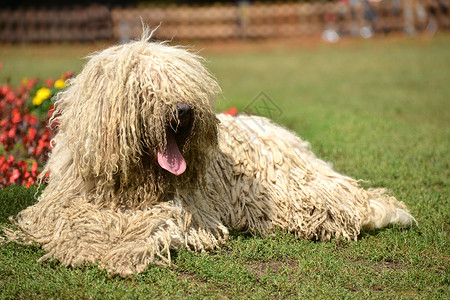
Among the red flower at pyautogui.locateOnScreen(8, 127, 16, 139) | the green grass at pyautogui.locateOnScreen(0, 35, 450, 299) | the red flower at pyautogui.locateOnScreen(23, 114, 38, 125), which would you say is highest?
the red flower at pyautogui.locateOnScreen(23, 114, 38, 125)

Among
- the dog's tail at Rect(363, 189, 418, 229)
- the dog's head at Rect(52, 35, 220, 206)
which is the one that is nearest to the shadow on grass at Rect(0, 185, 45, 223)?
the dog's head at Rect(52, 35, 220, 206)

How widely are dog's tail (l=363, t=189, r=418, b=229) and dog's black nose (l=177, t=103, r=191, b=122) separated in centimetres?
190

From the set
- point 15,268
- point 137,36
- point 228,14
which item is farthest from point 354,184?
point 228,14

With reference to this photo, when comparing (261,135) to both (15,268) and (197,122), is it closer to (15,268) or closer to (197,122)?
(197,122)

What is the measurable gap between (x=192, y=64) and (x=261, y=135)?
3.89 feet

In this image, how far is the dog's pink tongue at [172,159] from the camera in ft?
12.8

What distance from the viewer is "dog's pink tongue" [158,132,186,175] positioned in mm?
3908

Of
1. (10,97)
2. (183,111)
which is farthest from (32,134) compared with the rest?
(183,111)

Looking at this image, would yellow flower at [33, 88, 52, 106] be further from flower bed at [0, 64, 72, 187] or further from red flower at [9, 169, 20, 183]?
red flower at [9, 169, 20, 183]

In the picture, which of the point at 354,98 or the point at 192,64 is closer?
the point at 192,64

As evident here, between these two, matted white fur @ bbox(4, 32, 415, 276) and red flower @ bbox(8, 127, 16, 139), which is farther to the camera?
red flower @ bbox(8, 127, 16, 139)

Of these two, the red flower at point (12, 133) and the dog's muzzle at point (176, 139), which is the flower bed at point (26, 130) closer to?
the red flower at point (12, 133)

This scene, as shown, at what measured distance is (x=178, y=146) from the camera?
404 cm

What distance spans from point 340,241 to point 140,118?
6.40 ft
